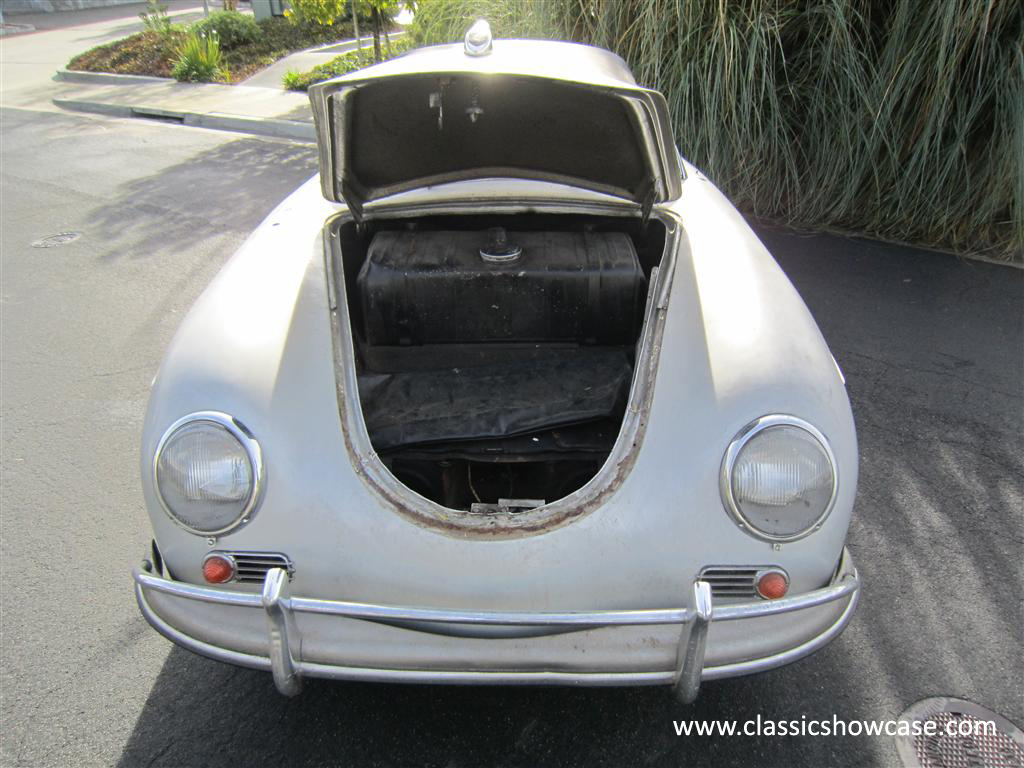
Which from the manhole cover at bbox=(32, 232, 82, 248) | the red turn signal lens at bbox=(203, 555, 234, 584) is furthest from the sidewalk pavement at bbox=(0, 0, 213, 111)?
the red turn signal lens at bbox=(203, 555, 234, 584)

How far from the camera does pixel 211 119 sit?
904 cm

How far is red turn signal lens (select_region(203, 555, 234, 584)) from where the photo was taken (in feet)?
5.98

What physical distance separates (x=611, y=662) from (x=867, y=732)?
A: 88 cm

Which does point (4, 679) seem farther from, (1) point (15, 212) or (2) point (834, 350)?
(1) point (15, 212)

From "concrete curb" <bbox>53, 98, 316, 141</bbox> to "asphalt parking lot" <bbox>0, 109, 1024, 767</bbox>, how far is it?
3.70 m

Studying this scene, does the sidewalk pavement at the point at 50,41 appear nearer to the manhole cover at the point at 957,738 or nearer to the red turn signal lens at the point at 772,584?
the red turn signal lens at the point at 772,584

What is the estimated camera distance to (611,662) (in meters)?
1.71

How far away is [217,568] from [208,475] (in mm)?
223

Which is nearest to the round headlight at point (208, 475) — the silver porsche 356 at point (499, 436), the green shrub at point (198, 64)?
the silver porsche 356 at point (499, 436)

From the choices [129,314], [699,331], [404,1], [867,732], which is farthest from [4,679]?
[404,1]

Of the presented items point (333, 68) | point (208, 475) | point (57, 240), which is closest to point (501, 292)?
point (208, 475)

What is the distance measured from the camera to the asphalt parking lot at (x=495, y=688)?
6.69 feet

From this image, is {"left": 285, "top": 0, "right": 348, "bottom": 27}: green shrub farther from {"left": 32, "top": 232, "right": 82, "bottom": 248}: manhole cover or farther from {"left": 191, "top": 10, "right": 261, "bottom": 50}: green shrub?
{"left": 32, "top": 232, "right": 82, "bottom": 248}: manhole cover

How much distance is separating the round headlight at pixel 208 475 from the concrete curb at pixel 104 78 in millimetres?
11186
